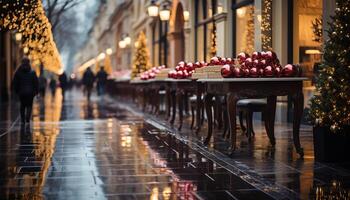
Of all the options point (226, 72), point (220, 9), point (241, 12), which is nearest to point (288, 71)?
point (226, 72)

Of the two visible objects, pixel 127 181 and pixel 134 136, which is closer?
pixel 127 181

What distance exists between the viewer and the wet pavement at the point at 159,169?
6.70 m

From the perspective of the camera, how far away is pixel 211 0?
22.4 m

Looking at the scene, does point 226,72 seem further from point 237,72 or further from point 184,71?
point 184,71

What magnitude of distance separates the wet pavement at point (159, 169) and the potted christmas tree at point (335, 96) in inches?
12.2

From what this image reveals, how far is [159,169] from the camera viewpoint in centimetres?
823

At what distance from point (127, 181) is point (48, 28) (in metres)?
7.44

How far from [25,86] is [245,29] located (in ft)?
21.8

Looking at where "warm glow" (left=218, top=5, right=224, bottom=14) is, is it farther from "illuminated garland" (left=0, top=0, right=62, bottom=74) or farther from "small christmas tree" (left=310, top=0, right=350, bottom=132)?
"small christmas tree" (left=310, top=0, right=350, bottom=132)

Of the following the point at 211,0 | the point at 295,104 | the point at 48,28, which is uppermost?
the point at 211,0

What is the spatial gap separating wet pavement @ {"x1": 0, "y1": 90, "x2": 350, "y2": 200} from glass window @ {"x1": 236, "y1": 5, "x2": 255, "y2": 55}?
19.0ft

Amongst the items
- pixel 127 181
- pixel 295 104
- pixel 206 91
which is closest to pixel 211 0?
pixel 206 91

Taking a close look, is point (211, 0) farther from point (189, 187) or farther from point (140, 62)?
point (189, 187)

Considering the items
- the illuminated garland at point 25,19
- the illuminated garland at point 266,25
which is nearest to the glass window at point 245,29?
the illuminated garland at point 266,25
